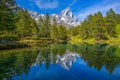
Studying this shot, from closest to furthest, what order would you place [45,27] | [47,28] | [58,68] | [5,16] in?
[58,68]
[5,16]
[45,27]
[47,28]

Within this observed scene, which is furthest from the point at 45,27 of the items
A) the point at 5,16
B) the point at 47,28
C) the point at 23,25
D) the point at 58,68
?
the point at 58,68

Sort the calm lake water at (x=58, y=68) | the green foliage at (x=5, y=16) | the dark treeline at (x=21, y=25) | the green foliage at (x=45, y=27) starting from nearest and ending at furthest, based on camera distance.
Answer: the calm lake water at (x=58, y=68)
the green foliage at (x=5, y=16)
the dark treeline at (x=21, y=25)
the green foliage at (x=45, y=27)

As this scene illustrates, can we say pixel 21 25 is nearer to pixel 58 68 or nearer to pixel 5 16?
pixel 5 16

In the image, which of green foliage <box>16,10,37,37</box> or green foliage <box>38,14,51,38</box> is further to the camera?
green foliage <box>38,14,51,38</box>

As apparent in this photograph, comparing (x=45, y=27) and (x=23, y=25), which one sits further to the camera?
(x=45, y=27)

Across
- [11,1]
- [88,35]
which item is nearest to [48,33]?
[88,35]

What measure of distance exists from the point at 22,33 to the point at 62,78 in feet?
289

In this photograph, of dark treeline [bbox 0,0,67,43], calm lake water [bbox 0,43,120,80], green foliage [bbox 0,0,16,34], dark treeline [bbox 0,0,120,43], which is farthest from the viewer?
dark treeline [bbox 0,0,120,43]

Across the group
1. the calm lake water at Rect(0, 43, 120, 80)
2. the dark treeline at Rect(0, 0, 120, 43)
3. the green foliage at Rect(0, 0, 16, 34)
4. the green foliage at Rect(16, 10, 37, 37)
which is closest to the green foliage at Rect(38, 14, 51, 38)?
the dark treeline at Rect(0, 0, 120, 43)

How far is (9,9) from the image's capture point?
208 feet

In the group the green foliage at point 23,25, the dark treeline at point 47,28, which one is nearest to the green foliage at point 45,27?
the dark treeline at point 47,28

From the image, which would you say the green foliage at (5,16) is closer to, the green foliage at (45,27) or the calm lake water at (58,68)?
the calm lake water at (58,68)

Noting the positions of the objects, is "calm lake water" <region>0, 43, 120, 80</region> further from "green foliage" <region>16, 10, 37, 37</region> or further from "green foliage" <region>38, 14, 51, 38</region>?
"green foliage" <region>38, 14, 51, 38</region>

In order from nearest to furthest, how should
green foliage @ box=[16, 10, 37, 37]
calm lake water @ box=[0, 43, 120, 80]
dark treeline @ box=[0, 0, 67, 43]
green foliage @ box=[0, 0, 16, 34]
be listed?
1. calm lake water @ box=[0, 43, 120, 80]
2. green foliage @ box=[0, 0, 16, 34]
3. dark treeline @ box=[0, 0, 67, 43]
4. green foliage @ box=[16, 10, 37, 37]
